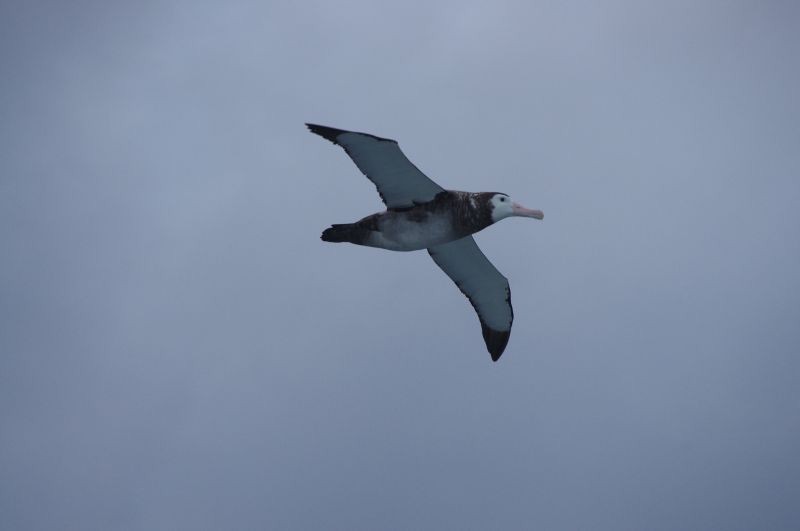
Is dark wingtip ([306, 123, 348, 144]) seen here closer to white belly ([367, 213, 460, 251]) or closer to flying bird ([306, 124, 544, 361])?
flying bird ([306, 124, 544, 361])

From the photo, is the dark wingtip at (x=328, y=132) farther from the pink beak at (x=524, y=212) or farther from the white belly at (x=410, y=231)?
the pink beak at (x=524, y=212)

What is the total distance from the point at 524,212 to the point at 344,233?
3568mm

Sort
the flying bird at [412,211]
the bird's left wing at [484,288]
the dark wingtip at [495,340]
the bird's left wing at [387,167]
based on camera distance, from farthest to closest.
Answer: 1. the dark wingtip at [495,340]
2. the bird's left wing at [484,288]
3. the flying bird at [412,211]
4. the bird's left wing at [387,167]

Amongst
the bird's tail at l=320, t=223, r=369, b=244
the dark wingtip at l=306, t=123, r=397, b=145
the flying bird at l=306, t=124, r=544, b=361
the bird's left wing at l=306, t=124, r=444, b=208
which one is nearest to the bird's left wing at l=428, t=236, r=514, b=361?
the flying bird at l=306, t=124, r=544, b=361

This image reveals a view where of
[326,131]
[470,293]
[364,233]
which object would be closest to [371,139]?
[326,131]

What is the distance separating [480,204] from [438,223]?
2.91 feet

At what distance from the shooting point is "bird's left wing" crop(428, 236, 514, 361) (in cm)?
1859

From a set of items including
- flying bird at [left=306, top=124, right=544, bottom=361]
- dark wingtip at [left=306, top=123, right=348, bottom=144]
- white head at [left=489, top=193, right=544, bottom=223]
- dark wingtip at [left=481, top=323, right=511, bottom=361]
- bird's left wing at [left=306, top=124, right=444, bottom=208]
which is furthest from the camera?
dark wingtip at [left=481, top=323, right=511, bottom=361]

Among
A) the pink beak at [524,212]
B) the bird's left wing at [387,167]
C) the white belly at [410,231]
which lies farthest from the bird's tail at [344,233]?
the pink beak at [524,212]

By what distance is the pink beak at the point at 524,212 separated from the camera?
1684cm

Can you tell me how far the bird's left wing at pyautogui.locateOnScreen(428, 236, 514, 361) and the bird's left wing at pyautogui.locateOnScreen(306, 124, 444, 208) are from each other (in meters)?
1.94

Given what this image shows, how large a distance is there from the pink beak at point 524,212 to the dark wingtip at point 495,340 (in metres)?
3.10

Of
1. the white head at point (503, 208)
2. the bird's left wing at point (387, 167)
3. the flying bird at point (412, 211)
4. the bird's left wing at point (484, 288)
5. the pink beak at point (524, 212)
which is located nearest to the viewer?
the bird's left wing at point (387, 167)

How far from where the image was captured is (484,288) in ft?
62.5
